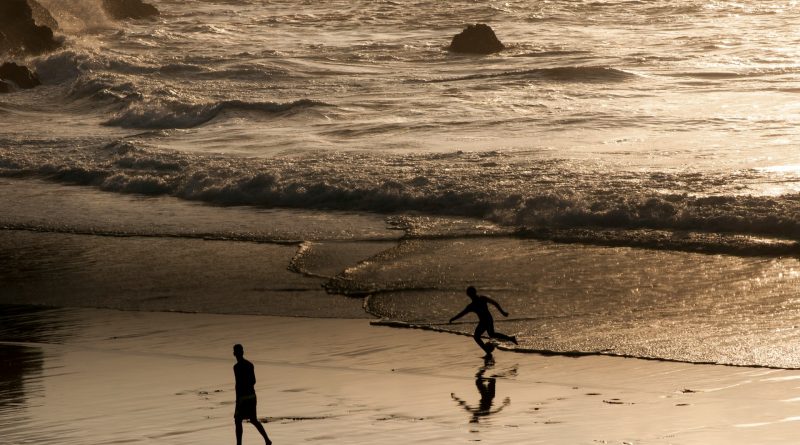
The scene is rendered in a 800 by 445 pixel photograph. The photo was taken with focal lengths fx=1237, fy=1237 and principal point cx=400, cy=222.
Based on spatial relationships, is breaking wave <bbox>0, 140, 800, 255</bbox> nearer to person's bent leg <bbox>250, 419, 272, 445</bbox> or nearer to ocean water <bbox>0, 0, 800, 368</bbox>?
ocean water <bbox>0, 0, 800, 368</bbox>

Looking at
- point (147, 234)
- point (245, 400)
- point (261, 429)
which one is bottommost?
point (147, 234)

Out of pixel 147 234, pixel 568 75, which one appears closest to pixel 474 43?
pixel 568 75

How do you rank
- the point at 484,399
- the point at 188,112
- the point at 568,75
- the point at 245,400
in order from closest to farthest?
1. the point at 245,400
2. the point at 484,399
3. the point at 188,112
4. the point at 568,75

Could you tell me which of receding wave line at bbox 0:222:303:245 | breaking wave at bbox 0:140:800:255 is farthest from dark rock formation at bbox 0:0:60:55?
receding wave line at bbox 0:222:303:245

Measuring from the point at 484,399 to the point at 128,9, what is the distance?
157 feet

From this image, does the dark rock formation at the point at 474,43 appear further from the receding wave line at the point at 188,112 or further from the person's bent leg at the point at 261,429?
the person's bent leg at the point at 261,429

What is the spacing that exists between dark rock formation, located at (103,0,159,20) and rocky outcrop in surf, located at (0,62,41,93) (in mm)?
13361

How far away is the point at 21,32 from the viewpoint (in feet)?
157

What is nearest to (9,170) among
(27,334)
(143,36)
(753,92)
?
(27,334)

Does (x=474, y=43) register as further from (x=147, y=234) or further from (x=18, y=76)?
(x=147, y=234)

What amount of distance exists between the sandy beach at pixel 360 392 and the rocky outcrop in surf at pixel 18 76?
1140 inches

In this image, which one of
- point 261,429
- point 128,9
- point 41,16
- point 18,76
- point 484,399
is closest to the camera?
point 261,429

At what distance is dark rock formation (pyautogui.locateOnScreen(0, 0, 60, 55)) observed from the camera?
4741 cm

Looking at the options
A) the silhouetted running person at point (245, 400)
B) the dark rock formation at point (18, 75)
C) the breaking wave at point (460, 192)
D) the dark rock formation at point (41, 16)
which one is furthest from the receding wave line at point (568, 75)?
the silhouetted running person at point (245, 400)
